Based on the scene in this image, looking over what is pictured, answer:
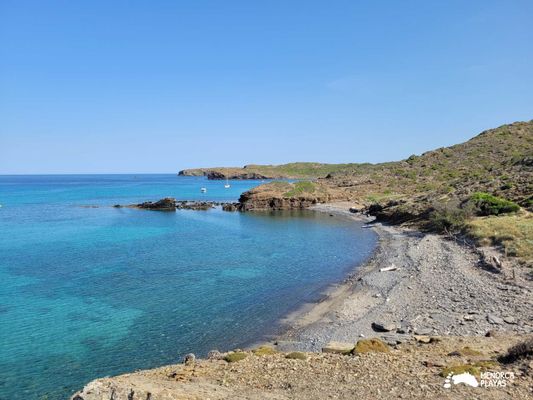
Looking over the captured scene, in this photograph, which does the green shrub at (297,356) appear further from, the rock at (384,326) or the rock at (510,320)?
the rock at (510,320)

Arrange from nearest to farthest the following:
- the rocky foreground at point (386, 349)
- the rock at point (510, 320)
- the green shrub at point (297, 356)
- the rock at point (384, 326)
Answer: the rocky foreground at point (386, 349) → the green shrub at point (297, 356) → the rock at point (510, 320) → the rock at point (384, 326)

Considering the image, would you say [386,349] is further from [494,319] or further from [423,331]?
[494,319]

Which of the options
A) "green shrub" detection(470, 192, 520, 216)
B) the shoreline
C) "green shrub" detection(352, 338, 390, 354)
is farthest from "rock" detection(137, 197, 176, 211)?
"green shrub" detection(352, 338, 390, 354)

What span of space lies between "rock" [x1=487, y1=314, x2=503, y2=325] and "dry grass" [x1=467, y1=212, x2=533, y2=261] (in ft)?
30.7

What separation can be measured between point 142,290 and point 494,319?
70.9ft

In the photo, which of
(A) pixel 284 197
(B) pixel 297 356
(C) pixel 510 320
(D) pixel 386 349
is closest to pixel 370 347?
(D) pixel 386 349

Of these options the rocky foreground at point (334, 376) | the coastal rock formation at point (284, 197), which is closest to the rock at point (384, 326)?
the rocky foreground at point (334, 376)

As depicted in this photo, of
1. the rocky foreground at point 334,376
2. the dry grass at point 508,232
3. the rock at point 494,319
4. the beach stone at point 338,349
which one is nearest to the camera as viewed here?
the rocky foreground at point 334,376

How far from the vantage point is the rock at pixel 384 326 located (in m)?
19.1

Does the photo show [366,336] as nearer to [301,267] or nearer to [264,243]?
[301,267]

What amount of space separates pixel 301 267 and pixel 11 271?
81.4 ft

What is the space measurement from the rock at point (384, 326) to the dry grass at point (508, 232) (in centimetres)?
1242

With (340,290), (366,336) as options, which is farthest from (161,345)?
(340,290)

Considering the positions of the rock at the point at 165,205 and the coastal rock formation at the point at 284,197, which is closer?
the coastal rock formation at the point at 284,197
